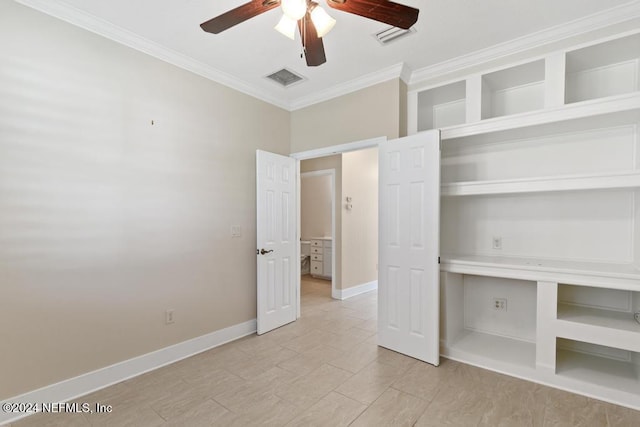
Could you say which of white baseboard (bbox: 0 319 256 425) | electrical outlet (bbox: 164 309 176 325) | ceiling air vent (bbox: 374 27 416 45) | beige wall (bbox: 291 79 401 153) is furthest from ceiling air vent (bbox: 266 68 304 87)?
white baseboard (bbox: 0 319 256 425)

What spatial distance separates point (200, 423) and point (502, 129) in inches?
129

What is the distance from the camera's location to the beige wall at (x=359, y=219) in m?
5.21

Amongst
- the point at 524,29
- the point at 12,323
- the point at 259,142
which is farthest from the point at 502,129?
the point at 12,323

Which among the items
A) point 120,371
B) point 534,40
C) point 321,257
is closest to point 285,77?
point 534,40

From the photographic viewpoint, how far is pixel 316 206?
7188mm

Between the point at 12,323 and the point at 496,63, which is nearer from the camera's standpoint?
the point at 12,323

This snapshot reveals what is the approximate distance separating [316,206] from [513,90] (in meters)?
4.75

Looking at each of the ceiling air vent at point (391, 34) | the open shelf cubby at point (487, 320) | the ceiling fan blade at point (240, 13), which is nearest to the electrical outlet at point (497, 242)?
the open shelf cubby at point (487, 320)

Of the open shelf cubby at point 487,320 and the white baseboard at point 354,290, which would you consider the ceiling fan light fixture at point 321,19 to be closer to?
the open shelf cubby at point 487,320

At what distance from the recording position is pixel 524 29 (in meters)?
2.49

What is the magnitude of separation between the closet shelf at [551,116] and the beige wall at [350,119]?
0.61 metres

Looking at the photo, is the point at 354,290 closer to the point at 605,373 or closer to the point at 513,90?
the point at 605,373

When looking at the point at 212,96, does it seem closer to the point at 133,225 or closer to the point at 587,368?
the point at 133,225

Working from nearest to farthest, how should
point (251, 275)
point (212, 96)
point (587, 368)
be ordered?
point (587, 368) < point (212, 96) < point (251, 275)
